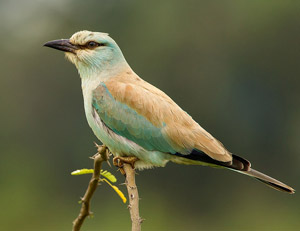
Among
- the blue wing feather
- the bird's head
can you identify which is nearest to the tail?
the blue wing feather

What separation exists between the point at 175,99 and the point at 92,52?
43.6 ft

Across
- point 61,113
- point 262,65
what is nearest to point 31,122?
point 61,113

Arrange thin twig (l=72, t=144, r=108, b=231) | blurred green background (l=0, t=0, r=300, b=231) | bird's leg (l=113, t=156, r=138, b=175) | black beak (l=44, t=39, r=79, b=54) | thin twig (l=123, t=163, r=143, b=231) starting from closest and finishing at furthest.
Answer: thin twig (l=72, t=144, r=108, b=231) < thin twig (l=123, t=163, r=143, b=231) < bird's leg (l=113, t=156, r=138, b=175) < black beak (l=44, t=39, r=79, b=54) < blurred green background (l=0, t=0, r=300, b=231)

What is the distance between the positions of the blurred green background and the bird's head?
941 centimetres

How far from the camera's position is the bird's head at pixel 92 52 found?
5121 mm

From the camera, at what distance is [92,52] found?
16.9 feet

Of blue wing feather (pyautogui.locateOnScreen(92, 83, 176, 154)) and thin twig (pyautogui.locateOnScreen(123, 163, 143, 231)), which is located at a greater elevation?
blue wing feather (pyautogui.locateOnScreen(92, 83, 176, 154))

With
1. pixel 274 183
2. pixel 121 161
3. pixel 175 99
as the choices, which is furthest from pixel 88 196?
pixel 175 99

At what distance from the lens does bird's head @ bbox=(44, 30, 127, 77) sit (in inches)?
202

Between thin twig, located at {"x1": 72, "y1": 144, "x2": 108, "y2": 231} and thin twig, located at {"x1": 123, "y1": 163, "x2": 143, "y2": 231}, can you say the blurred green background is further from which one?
thin twig, located at {"x1": 72, "y1": 144, "x2": 108, "y2": 231}

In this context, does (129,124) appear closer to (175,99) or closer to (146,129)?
(146,129)

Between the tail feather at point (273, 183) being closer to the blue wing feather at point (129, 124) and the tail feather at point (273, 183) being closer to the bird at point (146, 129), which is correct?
the bird at point (146, 129)

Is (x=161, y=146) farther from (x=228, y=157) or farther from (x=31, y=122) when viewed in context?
(x=31, y=122)

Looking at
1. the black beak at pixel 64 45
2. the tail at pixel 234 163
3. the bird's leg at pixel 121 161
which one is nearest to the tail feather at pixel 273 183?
the tail at pixel 234 163
